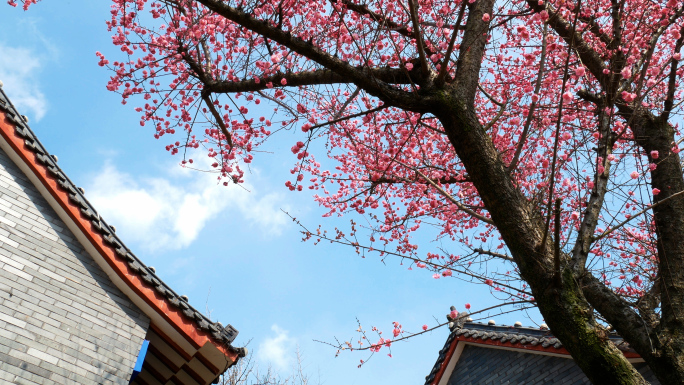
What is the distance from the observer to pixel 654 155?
5965 mm

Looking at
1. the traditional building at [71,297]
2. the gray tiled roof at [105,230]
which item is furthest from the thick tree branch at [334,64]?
the traditional building at [71,297]

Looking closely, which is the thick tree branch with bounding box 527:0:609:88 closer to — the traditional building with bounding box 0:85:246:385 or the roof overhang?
the roof overhang

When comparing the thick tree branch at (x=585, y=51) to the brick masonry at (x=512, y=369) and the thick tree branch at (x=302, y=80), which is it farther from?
the brick masonry at (x=512, y=369)

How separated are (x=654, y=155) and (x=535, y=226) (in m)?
2.72

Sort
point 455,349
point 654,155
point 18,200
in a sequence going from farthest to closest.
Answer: point 455,349, point 18,200, point 654,155

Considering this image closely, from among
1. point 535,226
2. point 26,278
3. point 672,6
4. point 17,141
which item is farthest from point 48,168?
point 672,6

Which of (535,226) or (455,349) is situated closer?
(535,226)

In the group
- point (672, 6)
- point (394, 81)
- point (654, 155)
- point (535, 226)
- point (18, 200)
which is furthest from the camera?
point (18, 200)

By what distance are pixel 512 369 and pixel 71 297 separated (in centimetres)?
735

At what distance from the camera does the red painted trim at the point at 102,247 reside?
23.1 feet

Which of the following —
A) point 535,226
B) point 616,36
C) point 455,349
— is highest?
point 455,349

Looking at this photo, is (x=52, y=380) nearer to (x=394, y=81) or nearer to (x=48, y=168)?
(x=48, y=168)

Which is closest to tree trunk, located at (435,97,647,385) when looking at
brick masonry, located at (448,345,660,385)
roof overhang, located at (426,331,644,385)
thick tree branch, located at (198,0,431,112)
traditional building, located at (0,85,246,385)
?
thick tree branch, located at (198,0,431,112)

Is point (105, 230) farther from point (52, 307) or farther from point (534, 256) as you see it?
point (534, 256)
